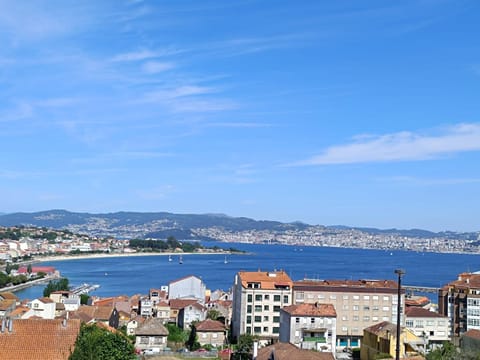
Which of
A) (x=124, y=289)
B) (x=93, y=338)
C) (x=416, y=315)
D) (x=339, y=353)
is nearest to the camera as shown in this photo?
(x=93, y=338)

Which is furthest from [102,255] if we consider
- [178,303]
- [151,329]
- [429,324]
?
[429,324]

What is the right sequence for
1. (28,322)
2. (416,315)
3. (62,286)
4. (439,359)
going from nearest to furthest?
1. (439,359)
2. (28,322)
3. (416,315)
4. (62,286)

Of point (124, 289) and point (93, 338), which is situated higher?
point (93, 338)

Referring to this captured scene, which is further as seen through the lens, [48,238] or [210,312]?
[48,238]

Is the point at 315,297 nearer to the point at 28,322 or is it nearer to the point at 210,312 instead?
the point at 210,312

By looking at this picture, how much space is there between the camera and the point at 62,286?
4469cm

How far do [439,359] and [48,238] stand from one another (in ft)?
450

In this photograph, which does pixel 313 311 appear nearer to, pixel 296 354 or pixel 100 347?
pixel 296 354

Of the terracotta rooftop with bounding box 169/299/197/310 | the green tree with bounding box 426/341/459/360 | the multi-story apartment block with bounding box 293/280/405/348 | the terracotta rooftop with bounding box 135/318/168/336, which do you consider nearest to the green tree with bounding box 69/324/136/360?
the green tree with bounding box 426/341/459/360

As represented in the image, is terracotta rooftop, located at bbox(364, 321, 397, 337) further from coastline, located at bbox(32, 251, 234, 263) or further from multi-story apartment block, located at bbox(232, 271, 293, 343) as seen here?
coastline, located at bbox(32, 251, 234, 263)

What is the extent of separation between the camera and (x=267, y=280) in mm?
26953

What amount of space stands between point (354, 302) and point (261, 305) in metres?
3.99

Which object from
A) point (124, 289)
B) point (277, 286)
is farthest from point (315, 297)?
point (124, 289)

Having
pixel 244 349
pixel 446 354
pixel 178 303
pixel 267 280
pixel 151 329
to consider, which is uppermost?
pixel 267 280
